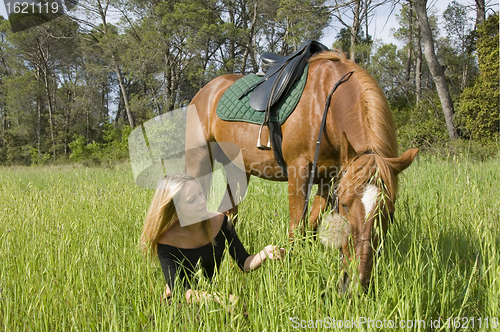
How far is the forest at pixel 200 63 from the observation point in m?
10.1

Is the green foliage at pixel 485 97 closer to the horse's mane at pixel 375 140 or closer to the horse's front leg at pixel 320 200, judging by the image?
the horse's front leg at pixel 320 200

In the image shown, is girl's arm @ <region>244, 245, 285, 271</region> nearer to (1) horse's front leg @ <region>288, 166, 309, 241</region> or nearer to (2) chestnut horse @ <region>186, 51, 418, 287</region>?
(2) chestnut horse @ <region>186, 51, 418, 287</region>

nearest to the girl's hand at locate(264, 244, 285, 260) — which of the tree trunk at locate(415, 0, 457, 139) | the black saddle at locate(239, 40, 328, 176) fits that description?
the black saddle at locate(239, 40, 328, 176)

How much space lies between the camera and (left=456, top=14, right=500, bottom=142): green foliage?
999cm

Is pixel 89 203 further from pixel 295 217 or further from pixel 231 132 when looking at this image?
pixel 295 217

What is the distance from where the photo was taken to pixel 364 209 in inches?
61.8

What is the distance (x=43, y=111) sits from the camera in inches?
1305

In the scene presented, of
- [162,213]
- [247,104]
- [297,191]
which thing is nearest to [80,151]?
[247,104]

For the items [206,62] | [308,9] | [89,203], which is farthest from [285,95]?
[206,62]

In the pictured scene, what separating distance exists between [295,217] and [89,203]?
287cm

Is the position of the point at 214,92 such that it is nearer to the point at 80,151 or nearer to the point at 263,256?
the point at 263,256

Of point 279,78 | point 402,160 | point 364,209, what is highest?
point 279,78

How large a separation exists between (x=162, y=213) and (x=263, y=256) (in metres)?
0.66

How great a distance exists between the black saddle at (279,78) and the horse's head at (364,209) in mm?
1276
